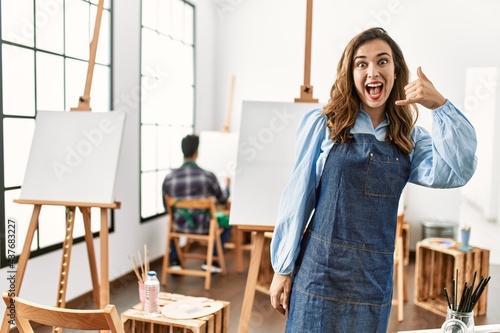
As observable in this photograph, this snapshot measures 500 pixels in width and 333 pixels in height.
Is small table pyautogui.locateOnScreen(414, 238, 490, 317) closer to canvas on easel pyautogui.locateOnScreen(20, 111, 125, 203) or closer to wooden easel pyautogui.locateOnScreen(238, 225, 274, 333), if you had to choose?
wooden easel pyautogui.locateOnScreen(238, 225, 274, 333)

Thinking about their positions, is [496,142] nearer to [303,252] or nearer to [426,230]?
[426,230]

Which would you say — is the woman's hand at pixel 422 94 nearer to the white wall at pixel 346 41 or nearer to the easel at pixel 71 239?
the easel at pixel 71 239

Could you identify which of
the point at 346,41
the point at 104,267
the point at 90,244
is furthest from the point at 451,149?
the point at 346,41

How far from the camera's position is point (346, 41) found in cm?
541

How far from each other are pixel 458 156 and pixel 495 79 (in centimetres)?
397

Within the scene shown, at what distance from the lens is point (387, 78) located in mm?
1609

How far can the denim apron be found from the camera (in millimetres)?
1598

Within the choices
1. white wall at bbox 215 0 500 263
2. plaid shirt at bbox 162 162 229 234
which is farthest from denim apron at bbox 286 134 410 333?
white wall at bbox 215 0 500 263

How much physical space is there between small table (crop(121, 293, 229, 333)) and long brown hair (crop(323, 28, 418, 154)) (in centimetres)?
121

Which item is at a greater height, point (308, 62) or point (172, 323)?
point (308, 62)

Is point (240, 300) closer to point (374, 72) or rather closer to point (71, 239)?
point (71, 239)

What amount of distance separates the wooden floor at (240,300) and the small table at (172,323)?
775 millimetres

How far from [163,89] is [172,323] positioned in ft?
10.1

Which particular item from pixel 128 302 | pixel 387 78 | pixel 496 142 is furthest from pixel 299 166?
pixel 496 142
